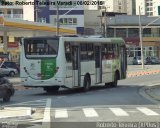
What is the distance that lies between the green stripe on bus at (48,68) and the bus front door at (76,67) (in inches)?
51.1

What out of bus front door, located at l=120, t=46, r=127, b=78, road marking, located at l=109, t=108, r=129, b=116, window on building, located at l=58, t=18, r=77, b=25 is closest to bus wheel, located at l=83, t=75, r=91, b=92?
bus front door, located at l=120, t=46, r=127, b=78

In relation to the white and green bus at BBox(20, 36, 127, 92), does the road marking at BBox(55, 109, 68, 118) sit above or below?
below

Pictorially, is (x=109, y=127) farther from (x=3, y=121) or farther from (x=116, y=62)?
(x=116, y=62)

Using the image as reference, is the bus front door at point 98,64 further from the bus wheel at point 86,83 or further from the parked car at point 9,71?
the parked car at point 9,71

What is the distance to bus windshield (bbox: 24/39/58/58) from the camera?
28.0m

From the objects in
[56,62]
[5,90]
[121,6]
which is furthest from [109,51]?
[121,6]

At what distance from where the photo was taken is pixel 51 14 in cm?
11206

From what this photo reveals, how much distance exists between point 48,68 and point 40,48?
110cm

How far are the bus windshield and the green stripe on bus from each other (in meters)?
0.30

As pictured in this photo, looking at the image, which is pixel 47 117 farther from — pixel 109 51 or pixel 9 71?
pixel 9 71

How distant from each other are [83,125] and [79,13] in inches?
3958

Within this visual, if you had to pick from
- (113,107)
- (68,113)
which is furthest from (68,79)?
(68,113)

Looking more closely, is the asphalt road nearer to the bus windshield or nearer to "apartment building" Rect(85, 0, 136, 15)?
the bus windshield

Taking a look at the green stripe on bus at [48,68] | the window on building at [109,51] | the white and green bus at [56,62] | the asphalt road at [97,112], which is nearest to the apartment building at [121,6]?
the window on building at [109,51]
